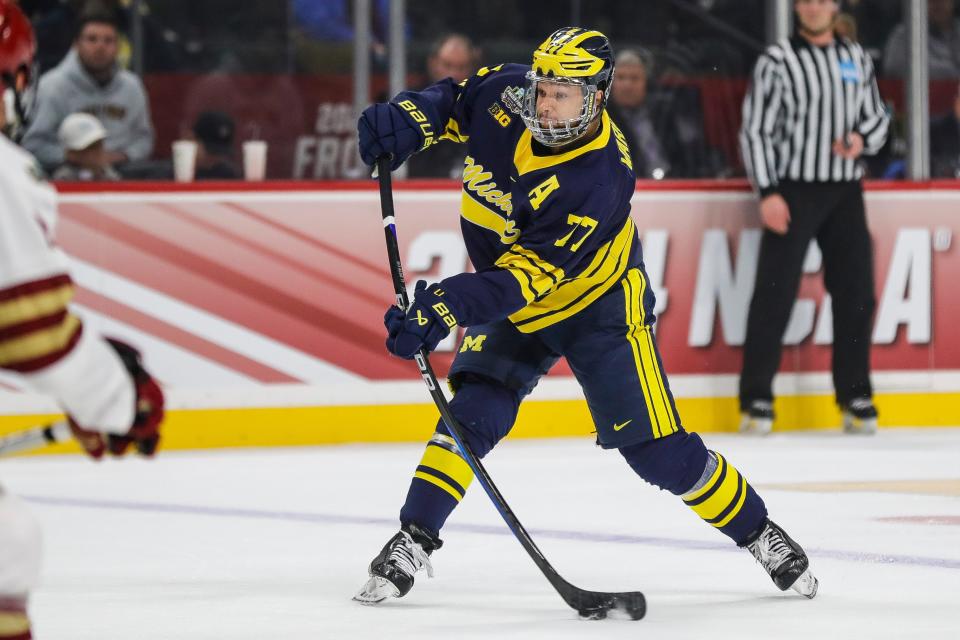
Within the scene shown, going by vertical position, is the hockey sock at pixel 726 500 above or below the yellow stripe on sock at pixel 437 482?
below

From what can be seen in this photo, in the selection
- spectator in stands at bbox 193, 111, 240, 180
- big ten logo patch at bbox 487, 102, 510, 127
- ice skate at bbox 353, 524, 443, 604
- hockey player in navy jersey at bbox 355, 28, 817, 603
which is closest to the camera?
hockey player in navy jersey at bbox 355, 28, 817, 603

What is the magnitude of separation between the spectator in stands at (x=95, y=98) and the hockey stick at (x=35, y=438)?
154 inches

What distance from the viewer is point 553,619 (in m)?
3.24

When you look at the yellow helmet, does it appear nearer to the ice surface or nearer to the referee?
the ice surface

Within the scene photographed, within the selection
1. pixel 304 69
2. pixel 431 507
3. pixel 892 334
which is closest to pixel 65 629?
pixel 431 507

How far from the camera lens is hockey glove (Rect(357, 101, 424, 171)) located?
3498mm

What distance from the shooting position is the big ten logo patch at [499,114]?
3.47 meters

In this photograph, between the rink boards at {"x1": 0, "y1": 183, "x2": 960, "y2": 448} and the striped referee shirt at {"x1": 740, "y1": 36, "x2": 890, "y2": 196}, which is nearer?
the rink boards at {"x1": 0, "y1": 183, "x2": 960, "y2": 448}

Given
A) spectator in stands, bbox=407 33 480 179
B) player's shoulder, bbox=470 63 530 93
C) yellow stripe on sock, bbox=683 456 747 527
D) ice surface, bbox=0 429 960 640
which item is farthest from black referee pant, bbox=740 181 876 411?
yellow stripe on sock, bbox=683 456 747 527

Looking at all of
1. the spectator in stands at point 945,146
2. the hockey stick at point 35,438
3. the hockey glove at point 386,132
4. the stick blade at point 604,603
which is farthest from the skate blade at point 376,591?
the spectator in stands at point 945,146

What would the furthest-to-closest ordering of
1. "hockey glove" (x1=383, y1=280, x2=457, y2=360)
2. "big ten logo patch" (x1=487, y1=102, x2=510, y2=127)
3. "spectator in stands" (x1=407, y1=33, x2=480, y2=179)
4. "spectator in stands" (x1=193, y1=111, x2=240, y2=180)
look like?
"spectator in stands" (x1=407, y1=33, x2=480, y2=179)
"spectator in stands" (x1=193, y1=111, x2=240, y2=180)
"big ten logo patch" (x1=487, y1=102, x2=510, y2=127)
"hockey glove" (x1=383, y1=280, x2=457, y2=360)

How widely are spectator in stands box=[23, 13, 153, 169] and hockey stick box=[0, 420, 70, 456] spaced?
12.9 feet

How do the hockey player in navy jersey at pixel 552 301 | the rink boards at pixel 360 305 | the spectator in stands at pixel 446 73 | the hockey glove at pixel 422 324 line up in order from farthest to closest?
the spectator in stands at pixel 446 73
the rink boards at pixel 360 305
the hockey player in navy jersey at pixel 552 301
the hockey glove at pixel 422 324

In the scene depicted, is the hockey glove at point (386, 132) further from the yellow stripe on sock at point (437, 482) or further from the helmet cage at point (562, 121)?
the yellow stripe on sock at point (437, 482)
